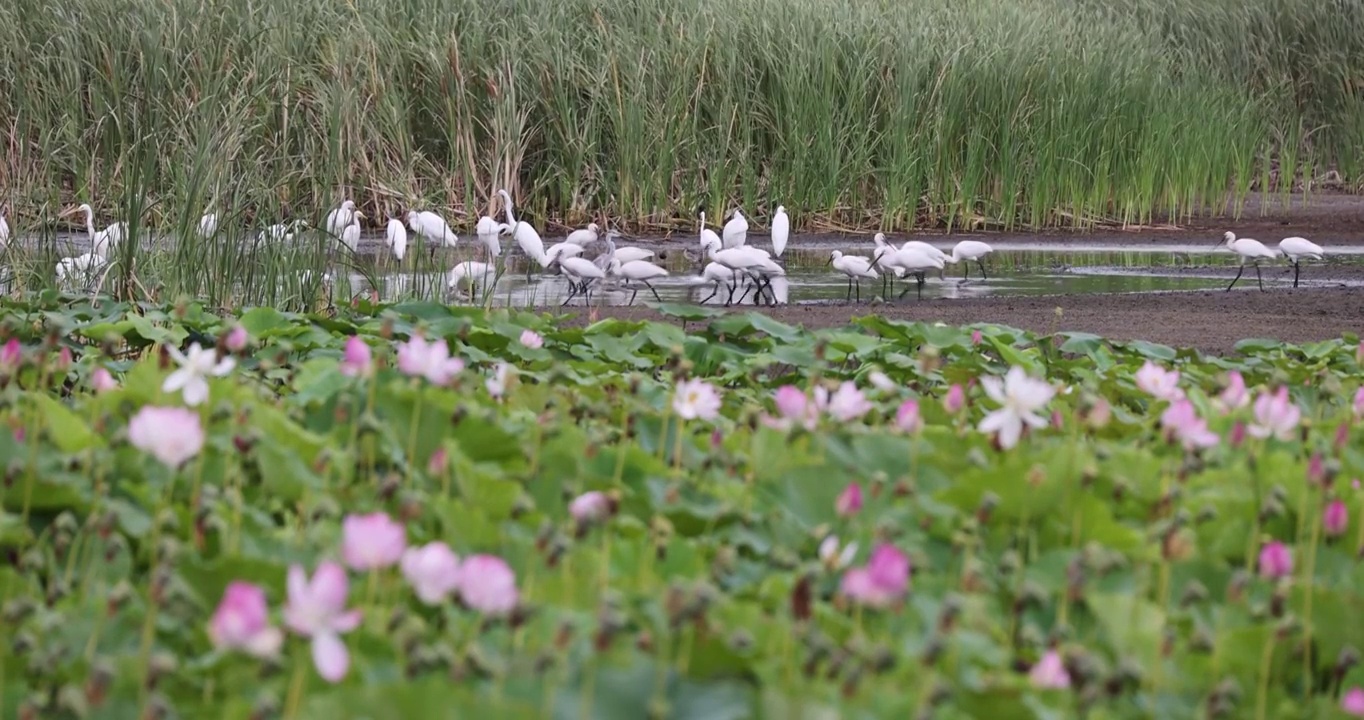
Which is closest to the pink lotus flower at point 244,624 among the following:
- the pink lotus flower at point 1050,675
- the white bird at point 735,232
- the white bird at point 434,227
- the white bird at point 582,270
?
the pink lotus flower at point 1050,675

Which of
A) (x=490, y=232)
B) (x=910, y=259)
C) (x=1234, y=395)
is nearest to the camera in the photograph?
(x=1234, y=395)

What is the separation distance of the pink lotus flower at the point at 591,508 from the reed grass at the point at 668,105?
26.1ft

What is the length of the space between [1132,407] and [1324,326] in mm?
3719

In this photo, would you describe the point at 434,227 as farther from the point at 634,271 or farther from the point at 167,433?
the point at 167,433

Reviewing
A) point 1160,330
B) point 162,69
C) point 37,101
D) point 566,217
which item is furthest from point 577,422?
point 566,217

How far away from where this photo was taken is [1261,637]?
5.63 ft

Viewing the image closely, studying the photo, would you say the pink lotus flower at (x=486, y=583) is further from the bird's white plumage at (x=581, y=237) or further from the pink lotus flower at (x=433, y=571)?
the bird's white plumage at (x=581, y=237)

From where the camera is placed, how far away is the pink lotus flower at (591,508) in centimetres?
165

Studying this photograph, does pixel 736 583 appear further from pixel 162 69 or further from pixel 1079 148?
pixel 1079 148

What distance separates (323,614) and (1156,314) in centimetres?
675

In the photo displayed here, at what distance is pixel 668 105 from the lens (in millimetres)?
12086

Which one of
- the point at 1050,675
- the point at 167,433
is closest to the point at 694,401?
the point at 167,433

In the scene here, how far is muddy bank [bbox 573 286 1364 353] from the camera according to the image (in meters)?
6.90

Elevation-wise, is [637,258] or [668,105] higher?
[668,105]
